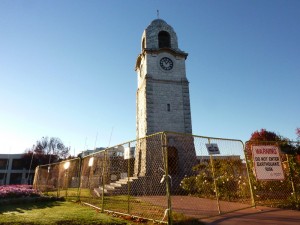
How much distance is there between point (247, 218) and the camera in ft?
21.7

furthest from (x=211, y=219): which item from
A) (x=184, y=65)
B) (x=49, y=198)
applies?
(x=184, y=65)

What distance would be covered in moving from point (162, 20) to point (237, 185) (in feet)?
64.9

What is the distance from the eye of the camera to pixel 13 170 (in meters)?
50.8

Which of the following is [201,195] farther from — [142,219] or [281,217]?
[142,219]

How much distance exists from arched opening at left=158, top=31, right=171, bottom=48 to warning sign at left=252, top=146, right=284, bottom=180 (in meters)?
17.8

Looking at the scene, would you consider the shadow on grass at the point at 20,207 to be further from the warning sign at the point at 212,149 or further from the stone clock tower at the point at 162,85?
the stone clock tower at the point at 162,85

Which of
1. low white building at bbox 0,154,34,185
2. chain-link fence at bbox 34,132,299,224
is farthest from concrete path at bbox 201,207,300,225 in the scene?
low white building at bbox 0,154,34,185

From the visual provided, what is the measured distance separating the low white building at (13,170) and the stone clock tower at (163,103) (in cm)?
3992

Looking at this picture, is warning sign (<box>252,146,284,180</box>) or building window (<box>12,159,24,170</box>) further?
building window (<box>12,159,24,170</box>)

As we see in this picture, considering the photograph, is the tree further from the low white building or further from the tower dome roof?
the tower dome roof

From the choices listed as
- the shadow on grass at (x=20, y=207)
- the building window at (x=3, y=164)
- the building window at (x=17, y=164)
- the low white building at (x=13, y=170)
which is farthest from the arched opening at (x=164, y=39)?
the building window at (x=3, y=164)

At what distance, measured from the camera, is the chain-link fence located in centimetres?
769

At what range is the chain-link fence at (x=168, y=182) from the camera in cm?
769

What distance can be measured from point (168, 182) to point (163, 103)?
1573 cm
